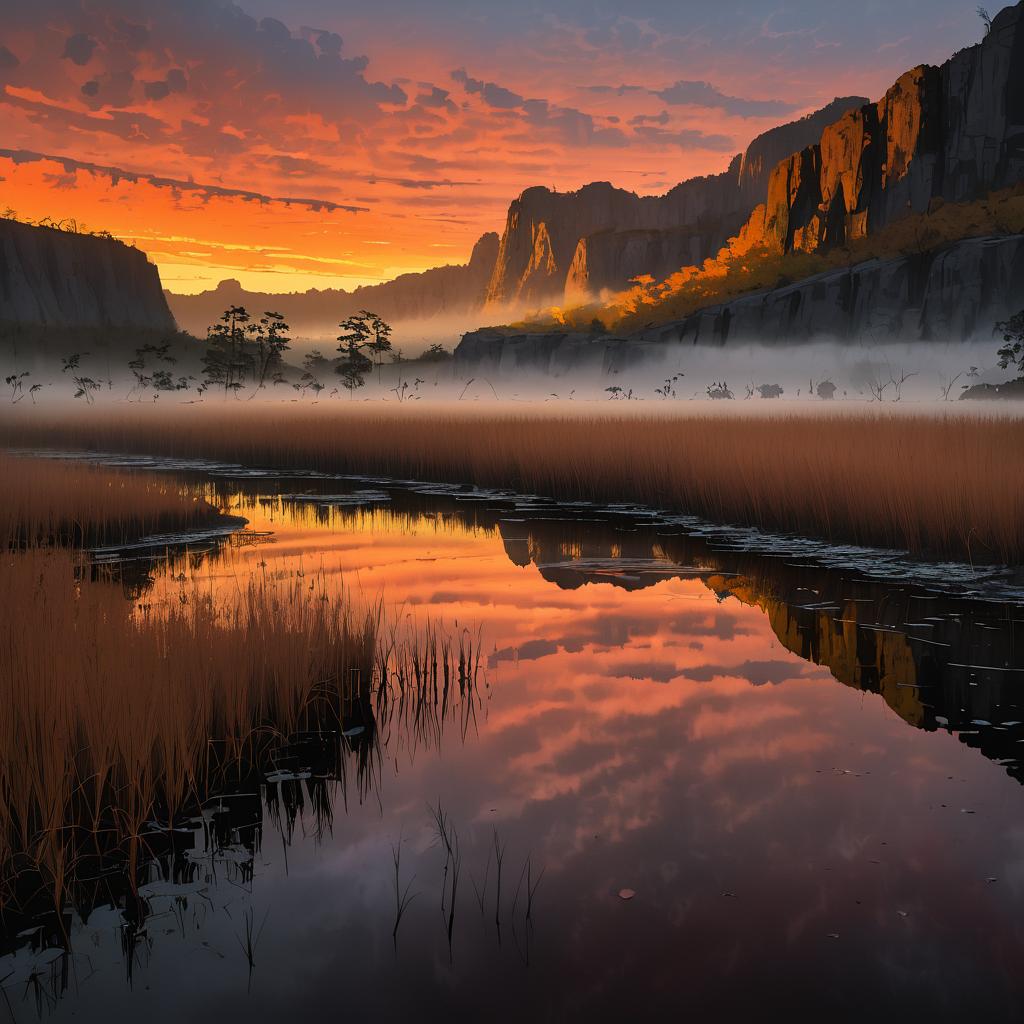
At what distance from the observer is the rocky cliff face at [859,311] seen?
88062 mm

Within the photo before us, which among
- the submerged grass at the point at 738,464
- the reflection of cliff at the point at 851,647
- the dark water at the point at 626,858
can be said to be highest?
the submerged grass at the point at 738,464

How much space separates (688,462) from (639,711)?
600 inches

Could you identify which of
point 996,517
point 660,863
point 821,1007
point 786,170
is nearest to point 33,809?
point 660,863

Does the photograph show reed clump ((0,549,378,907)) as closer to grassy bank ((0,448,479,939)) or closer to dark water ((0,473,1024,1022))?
grassy bank ((0,448,479,939))

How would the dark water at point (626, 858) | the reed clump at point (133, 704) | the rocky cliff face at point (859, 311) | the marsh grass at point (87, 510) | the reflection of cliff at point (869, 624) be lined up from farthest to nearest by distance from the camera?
the rocky cliff face at point (859, 311) → the marsh grass at point (87, 510) → the reflection of cliff at point (869, 624) → the reed clump at point (133, 704) → the dark water at point (626, 858)

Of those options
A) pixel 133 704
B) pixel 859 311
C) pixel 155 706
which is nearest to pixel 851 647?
pixel 155 706

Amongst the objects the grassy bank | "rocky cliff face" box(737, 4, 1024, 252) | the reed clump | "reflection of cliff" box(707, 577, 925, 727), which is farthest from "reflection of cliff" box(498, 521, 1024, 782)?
"rocky cliff face" box(737, 4, 1024, 252)

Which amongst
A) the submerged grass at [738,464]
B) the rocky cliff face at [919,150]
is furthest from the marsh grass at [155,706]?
the rocky cliff face at [919,150]

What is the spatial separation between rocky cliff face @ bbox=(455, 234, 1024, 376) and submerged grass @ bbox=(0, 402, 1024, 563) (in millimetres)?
66101

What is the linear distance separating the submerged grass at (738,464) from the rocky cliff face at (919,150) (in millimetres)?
101044

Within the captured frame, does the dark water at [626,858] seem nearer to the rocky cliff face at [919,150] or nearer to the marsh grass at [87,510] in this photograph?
the marsh grass at [87,510]

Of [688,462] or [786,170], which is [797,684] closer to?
[688,462]

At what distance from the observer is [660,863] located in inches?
202

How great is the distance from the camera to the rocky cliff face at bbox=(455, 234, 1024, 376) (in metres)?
88.1
